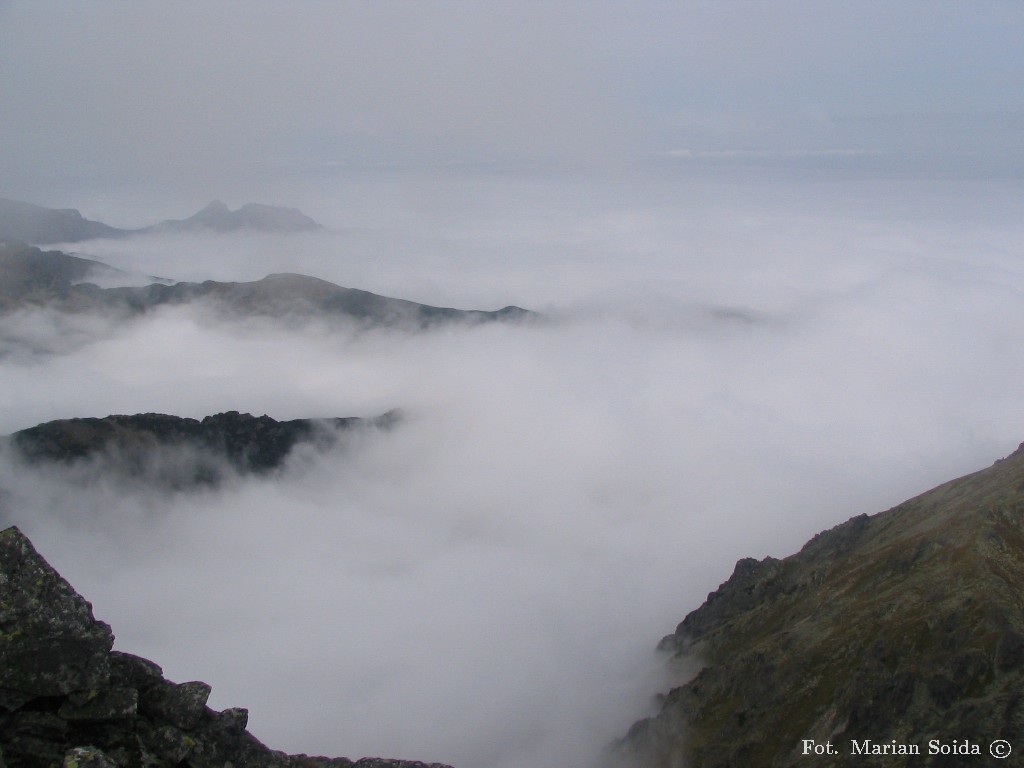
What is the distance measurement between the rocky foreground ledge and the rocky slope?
199 ft

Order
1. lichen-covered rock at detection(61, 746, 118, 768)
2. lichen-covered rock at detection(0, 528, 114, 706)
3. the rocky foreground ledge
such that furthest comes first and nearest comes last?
lichen-covered rock at detection(0, 528, 114, 706) → the rocky foreground ledge → lichen-covered rock at detection(61, 746, 118, 768)

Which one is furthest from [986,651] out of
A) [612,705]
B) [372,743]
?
[372,743]

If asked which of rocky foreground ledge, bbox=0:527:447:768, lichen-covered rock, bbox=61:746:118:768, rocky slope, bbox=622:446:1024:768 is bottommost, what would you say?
rocky slope, bbox=622:446:1024:768

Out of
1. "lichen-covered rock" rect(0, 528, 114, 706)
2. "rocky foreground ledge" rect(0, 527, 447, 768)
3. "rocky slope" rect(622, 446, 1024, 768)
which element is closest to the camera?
"rocky foreground ledge" rect(0, 527, 447, 768)

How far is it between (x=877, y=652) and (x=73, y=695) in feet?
266

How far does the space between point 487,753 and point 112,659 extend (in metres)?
121

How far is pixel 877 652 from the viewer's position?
268 feet

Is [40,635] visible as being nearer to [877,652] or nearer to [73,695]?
[73,695]

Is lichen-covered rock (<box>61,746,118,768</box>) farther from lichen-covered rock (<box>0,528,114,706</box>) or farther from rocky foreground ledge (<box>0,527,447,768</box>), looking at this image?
lichen-covered rock (<box>0,528,114,706</box>)

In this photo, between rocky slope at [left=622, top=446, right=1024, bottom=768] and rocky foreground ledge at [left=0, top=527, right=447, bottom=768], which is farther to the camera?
rocky slope at [left=622, top=446, right=1024, bottom=768]

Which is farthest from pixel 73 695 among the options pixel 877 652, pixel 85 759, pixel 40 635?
pixel 877 652

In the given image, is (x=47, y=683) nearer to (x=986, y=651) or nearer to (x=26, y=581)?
(x=26, y=581)

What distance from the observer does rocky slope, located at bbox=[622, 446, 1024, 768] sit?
67812mm

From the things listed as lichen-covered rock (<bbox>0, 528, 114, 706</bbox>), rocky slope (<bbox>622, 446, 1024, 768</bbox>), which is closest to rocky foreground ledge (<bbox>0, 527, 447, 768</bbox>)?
lichen-covered rock (<bbox>0, 528, 114, 706</bbox>)
